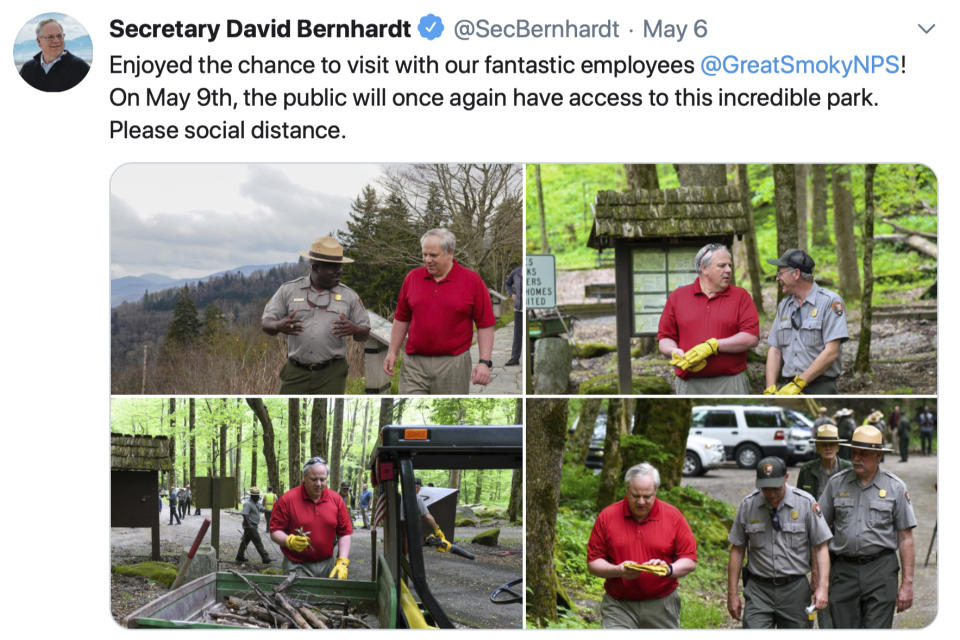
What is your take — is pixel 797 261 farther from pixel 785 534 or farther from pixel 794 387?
pixel 785 534

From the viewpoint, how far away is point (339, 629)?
6113 mm

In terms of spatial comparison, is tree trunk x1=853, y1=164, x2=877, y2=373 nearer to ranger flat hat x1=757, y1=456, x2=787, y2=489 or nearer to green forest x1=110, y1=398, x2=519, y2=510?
ranger flat hat x1=757, y1=456, x2=787, y2=489

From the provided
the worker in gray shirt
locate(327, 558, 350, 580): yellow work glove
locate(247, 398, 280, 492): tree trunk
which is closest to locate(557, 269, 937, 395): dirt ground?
locate(327, 558, 350, 580): yellow work glove

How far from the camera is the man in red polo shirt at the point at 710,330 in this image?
6.23 meters

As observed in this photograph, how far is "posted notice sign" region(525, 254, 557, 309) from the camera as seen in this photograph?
6361 millimetres

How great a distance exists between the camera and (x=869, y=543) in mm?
6176

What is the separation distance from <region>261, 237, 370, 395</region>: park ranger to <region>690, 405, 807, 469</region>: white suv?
2819 millimetres

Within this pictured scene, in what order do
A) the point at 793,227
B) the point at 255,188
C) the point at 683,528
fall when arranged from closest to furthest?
1. the point at 683,528
2. the point at 255,188
3. the point at 793,227

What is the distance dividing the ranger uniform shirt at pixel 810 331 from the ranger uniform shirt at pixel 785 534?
0.88m

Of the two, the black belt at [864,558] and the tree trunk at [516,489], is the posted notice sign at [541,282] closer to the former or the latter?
the tree trunk at [516,489]

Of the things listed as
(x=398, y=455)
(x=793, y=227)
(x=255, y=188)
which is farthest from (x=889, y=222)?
(x=255, y=188)

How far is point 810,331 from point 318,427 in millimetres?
3372
